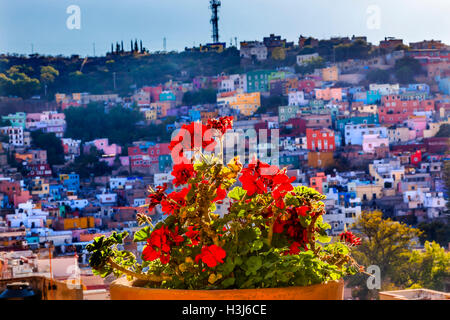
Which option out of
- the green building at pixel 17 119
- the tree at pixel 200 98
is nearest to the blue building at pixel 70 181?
the green building at pixel 17 119

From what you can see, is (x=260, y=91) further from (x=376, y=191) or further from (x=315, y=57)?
(x=376, y=191)

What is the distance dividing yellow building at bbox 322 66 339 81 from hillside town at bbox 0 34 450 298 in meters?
0.05

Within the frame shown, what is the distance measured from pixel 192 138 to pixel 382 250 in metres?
10.8

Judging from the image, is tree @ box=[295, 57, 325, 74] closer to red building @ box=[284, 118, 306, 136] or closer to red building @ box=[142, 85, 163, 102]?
red building @ box=[142, 85, 163, 102]

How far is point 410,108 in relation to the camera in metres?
30.8

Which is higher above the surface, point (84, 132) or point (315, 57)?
point (315, 57)

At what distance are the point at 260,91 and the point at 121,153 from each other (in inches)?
346

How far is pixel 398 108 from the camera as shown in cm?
3108

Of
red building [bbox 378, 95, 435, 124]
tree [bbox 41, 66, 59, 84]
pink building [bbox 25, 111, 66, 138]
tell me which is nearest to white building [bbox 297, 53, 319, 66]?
red building [bbox 378, 95, 435, 124]

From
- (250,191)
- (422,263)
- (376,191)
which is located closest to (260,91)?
(376,191)

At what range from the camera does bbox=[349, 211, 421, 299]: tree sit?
11.0 meters

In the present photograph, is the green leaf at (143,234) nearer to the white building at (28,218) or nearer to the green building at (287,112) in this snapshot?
the white building at (28,218)

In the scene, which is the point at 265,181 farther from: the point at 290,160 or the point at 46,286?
the point at 290,160

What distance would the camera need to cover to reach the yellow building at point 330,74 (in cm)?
3556
